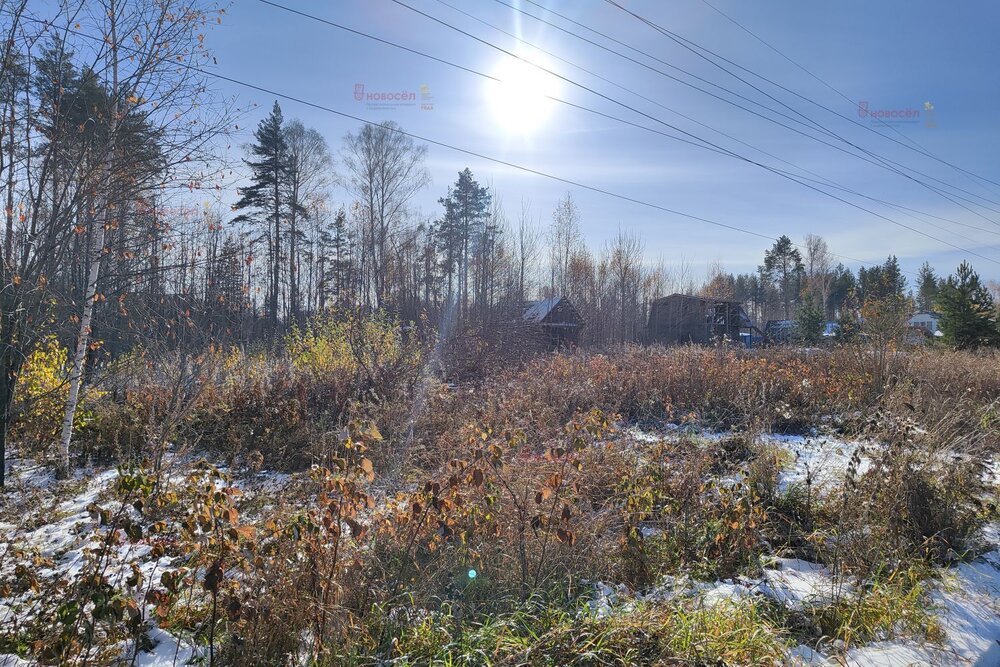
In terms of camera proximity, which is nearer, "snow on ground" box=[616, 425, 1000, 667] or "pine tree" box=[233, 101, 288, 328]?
"snow on ground" box=[616, 425, 1000, 667]

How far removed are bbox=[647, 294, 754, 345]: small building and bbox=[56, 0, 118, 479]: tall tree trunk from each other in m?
29.1

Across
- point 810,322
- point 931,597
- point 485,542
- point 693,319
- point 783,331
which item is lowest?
point 931,597

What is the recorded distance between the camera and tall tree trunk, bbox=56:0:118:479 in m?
5.25

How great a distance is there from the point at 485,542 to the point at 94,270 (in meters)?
5.41

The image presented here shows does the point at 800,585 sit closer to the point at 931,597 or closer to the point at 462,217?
the point at 931,597

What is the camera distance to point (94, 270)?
18.7 feet

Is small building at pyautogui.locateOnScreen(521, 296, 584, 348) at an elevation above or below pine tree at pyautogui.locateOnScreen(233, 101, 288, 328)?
below

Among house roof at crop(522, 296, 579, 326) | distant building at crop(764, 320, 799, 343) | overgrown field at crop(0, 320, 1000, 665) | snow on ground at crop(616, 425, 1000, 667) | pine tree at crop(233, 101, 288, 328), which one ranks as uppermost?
pine tree at crop(233, 101, 288, 328)

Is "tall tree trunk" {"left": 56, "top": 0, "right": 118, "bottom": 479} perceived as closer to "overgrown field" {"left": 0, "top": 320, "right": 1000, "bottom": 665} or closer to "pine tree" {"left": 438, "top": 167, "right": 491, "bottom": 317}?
"overgrown field" {"left": 0, "top": 320, "right": 1000, "bottom": 665}

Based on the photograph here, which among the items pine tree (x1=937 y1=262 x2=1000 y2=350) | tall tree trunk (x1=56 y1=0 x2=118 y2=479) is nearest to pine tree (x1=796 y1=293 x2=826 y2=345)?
pine tree (x1=937 y1=262 x2=1000 y2=350)

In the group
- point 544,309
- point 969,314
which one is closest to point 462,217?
point 544,309

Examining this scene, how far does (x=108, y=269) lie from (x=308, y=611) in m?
5.87

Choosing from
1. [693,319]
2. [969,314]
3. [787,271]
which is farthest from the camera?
[787,271]

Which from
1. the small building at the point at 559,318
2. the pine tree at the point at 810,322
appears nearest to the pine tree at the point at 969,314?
the pine tree at the point at 810,322
